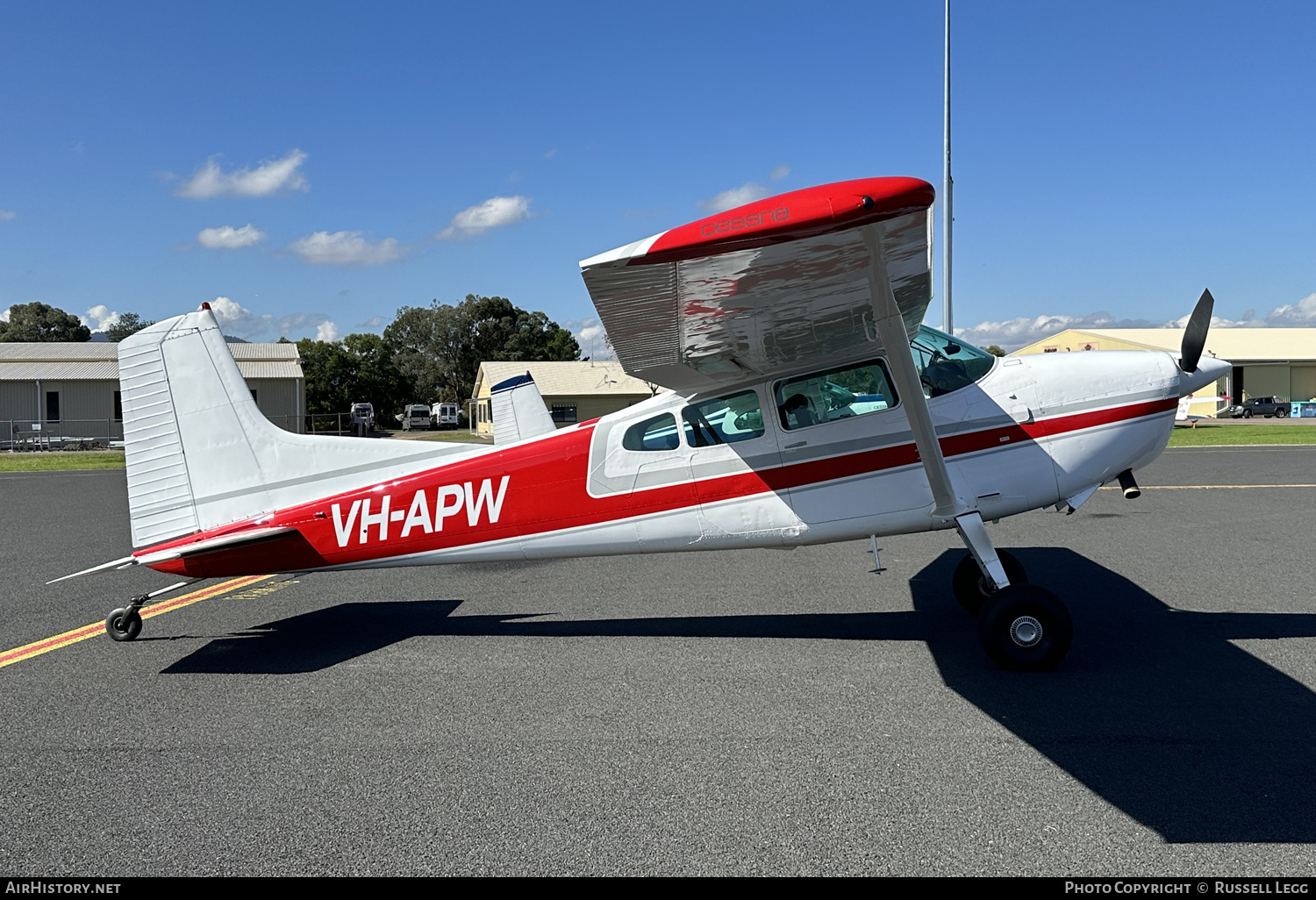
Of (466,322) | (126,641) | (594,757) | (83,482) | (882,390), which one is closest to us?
(594,757)

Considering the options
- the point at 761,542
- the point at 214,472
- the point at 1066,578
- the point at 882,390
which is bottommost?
the point at 1066,578

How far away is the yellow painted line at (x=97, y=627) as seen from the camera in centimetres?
605

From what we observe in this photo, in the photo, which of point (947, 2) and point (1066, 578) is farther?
point (947, 2)

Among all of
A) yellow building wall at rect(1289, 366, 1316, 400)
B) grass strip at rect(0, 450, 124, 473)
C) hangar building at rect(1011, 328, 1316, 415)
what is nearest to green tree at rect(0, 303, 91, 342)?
Answer: grass strip at rect(0, 450, 124, 473)

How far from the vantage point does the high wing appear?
3564mm

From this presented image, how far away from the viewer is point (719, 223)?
361 centimetres

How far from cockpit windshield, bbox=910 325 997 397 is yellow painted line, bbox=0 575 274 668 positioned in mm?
5486

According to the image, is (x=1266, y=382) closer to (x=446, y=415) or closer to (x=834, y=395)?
(x=446, y=415)

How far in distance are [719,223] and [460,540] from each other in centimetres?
357

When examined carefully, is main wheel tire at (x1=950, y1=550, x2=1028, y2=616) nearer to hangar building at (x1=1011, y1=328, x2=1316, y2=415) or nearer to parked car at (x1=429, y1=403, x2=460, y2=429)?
hangar building at (x1=1011, y1=328, x2=1316, y2=415)

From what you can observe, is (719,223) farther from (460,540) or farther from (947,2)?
(947,2)

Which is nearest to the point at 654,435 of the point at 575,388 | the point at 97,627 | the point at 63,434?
the point at 97,627
